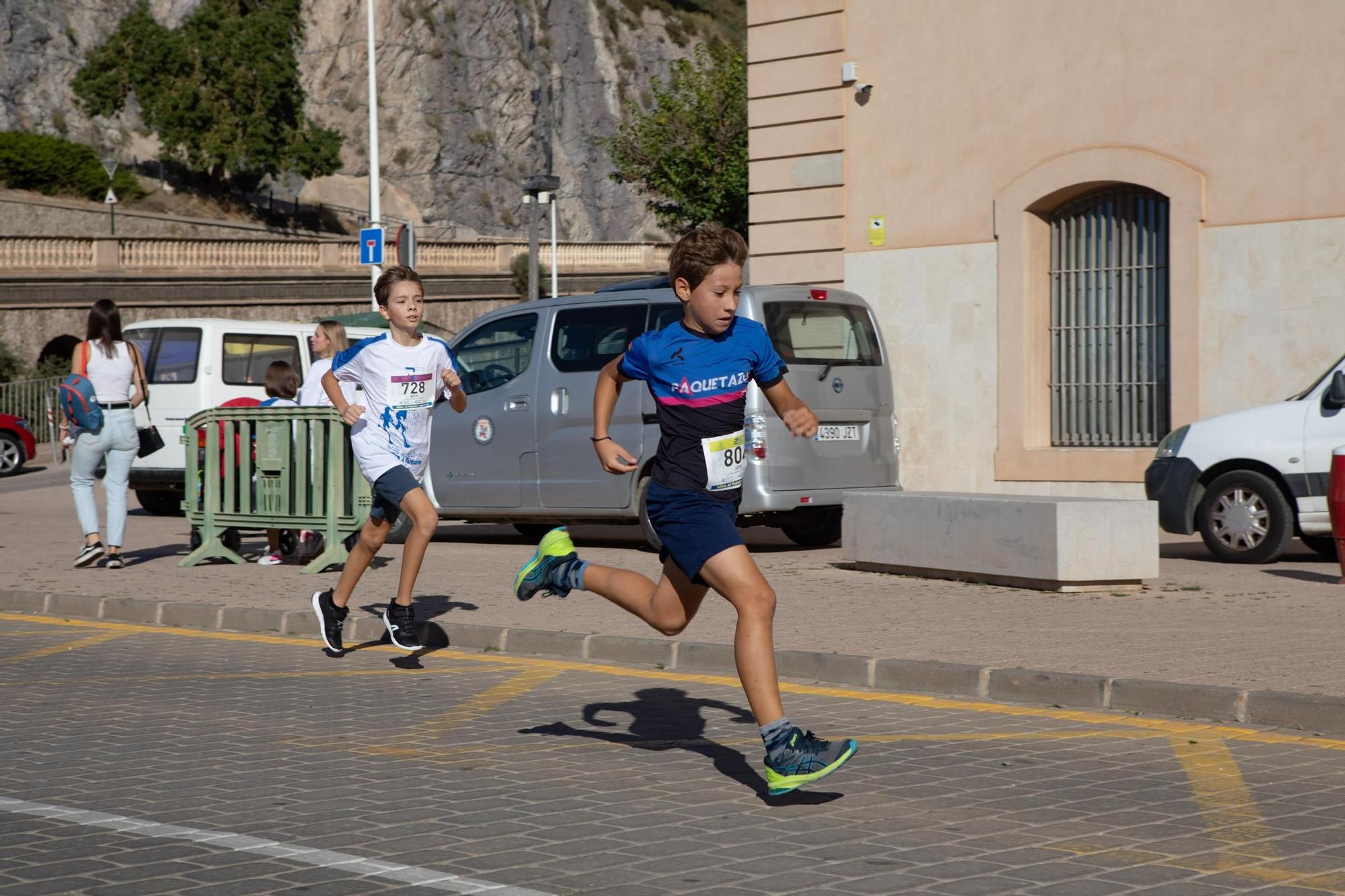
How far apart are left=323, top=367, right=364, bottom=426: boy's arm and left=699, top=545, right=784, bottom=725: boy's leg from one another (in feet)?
→ 11.7

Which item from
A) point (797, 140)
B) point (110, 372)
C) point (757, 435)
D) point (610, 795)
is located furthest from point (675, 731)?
point (797, 140)

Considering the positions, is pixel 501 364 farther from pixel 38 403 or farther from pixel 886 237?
pixel 38 403

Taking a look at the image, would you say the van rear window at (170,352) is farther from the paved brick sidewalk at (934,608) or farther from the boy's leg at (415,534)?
the boy's leg at (415,534)

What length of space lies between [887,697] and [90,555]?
7587mm

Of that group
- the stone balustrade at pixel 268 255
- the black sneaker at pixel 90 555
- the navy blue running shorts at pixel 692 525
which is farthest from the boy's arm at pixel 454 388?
the stone balustrade at pixel 268 255

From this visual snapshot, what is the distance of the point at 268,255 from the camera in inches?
1889

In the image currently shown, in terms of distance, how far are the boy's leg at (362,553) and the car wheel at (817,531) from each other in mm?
6460

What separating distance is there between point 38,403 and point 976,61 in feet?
84.6

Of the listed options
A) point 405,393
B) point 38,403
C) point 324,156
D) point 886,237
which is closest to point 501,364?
point 886,237

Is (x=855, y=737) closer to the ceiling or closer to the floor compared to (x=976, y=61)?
closer to the floor

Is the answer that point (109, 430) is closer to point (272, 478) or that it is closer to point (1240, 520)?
A: point (272, 478)

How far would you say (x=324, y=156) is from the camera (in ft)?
231

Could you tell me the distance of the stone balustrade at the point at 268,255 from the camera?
4356 centimetres

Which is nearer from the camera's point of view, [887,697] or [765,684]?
[765,684]
